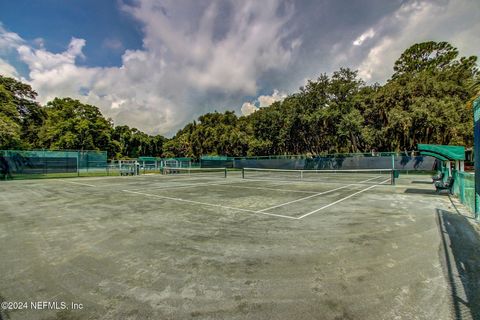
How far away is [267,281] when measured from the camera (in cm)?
328

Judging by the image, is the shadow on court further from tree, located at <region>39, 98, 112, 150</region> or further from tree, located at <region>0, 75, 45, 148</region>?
tree, located at <region>39, 98, 112, 150</region>

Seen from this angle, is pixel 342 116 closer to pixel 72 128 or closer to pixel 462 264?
pixel 462 264

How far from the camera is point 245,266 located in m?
3.77

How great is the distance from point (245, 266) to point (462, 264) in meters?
3.72

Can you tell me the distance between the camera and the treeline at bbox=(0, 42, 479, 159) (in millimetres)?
27281

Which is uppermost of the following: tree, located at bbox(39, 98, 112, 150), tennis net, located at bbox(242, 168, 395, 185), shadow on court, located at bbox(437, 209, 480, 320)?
tree, located at bbox(39, 98, 112, 150)

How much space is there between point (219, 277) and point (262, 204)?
5952 millimetres

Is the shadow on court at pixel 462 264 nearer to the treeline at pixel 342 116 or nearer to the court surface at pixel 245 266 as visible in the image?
the court surface at pixel 245 266

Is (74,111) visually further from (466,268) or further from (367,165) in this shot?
(466,268)

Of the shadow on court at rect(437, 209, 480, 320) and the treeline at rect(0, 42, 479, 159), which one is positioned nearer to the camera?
the shadow on court at rect(437, 209, 480, 320)

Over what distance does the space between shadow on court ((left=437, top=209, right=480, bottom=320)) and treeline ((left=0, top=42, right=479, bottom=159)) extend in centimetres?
2664

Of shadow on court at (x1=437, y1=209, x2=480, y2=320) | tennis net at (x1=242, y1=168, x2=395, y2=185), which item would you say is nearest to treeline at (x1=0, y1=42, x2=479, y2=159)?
tennis net at (x1=242, y1=168, x2=395, y2=185)

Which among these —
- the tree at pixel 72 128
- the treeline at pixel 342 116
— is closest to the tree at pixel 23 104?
the treeline at pixel 342 116

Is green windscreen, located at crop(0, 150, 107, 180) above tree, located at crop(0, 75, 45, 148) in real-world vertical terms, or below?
below
